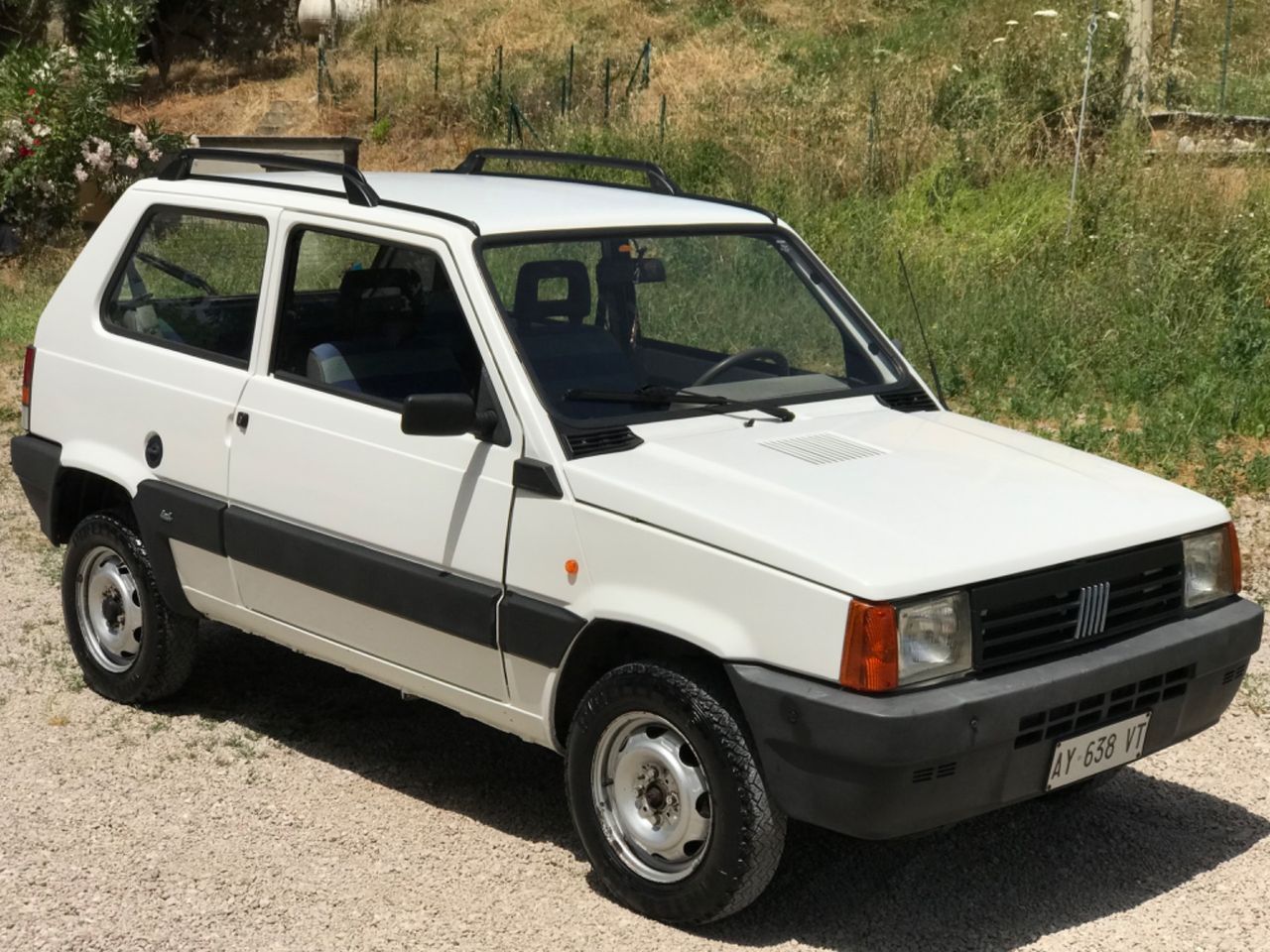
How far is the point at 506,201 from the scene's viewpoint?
17.8 feet

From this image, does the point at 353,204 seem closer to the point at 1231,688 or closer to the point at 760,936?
the point at 760,936

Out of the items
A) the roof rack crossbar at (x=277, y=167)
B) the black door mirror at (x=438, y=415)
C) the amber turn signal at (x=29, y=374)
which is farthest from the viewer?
the amber turn signal at (x=29, y=374)

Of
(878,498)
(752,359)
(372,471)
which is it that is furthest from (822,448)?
(372,471)

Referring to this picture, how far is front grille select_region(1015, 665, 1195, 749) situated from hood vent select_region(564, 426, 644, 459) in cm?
129

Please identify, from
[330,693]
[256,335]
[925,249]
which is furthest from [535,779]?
[925,249]

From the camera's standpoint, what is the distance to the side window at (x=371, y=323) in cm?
507

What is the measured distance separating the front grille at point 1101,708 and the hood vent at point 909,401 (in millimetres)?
1276

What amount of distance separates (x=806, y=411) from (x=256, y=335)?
1.77 metres

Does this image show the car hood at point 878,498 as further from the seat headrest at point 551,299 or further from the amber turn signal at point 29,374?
the amber turn signal at point 29,374

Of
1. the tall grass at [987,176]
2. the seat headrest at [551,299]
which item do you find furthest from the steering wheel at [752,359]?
the tall grass at [987,176]

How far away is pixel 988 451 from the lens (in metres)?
5.01

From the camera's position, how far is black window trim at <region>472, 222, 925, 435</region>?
187 inches

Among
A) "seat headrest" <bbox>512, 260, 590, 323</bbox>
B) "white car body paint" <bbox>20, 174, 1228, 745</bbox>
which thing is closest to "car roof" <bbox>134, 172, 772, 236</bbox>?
"white car body paint" <bbox>20, 174, 1228, 745</bbox>

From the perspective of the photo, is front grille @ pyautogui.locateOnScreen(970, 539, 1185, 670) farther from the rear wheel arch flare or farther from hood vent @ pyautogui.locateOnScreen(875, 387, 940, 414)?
the rear wheel arch flare
